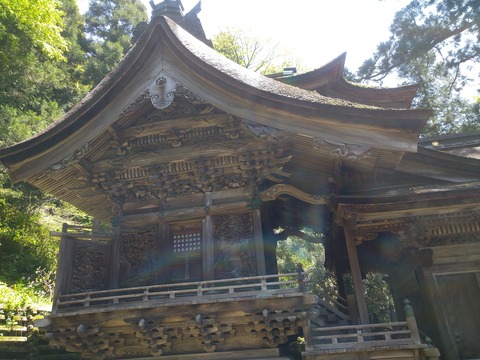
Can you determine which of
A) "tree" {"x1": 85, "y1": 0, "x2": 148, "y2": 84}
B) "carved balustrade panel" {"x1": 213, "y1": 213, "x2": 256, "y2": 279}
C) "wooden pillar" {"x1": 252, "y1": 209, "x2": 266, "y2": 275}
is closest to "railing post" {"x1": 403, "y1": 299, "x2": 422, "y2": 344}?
"wooden pillar" {"x1": 252, "y1": 209, "x2": 266, "y2": 275}

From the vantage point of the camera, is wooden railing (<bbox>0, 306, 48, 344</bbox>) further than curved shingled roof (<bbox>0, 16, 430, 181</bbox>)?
Yes

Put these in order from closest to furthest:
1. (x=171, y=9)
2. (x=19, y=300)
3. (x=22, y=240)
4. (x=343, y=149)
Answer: (x=343, y=149), (x=171, y=9), (x=19, y=300), (x=22, y=240)

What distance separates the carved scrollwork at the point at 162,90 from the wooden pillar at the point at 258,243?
2.64 meters

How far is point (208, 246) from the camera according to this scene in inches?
265

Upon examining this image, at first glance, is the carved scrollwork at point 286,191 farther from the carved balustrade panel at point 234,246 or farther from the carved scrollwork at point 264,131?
the carved scrollwork at point 264,131

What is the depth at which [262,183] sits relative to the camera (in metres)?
7.27

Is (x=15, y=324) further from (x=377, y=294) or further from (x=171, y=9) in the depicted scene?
(x=377, y=294)

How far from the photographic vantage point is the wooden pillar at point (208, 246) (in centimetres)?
653

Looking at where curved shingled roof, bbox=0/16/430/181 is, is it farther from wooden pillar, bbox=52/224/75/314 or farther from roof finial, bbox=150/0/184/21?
roof finial, bbox=150/0/184/21

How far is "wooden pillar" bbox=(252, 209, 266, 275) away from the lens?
20.9ft

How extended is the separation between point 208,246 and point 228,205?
88 centimetres

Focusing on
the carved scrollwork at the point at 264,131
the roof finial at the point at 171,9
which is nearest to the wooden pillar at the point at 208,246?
the carved scrollwork at the point at 264,131

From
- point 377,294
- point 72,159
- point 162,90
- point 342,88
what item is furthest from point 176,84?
point 377,294

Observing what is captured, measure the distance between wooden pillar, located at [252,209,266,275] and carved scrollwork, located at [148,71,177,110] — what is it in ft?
8.65
